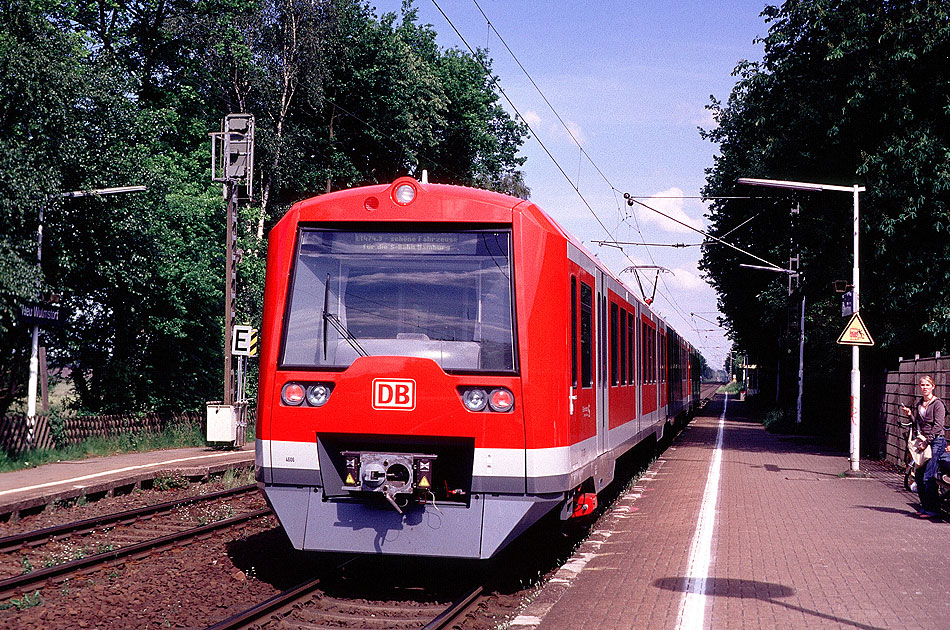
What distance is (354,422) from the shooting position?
291 inches

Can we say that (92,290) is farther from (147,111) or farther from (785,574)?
(785,574)

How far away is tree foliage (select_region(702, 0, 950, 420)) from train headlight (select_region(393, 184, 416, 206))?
14898 mm

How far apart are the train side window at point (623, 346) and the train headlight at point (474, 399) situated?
5100 millimetres

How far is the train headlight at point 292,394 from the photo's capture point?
24.8 feet

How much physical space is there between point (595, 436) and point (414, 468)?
2.80 meters

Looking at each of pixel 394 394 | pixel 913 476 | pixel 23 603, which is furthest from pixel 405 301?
pixel 913 476

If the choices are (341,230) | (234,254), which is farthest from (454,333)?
(234,254)

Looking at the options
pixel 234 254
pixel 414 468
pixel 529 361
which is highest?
pixel 234 254

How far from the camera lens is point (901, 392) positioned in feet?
61.8

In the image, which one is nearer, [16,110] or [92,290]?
[16,110]

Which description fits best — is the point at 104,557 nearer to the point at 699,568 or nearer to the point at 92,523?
the point at 92,523

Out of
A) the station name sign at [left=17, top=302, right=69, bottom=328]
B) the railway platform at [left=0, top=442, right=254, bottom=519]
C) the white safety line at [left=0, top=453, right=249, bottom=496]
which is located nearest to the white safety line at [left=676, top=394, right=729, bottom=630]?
the railway platform at [left=0, top=442, right=254, bottom=519]

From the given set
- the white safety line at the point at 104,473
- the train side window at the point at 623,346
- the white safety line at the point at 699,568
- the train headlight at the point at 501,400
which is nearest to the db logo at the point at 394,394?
the train headlight at the point at 501,400

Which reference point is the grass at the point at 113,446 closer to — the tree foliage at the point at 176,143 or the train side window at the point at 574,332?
the tree foliage at the point at 176,143
